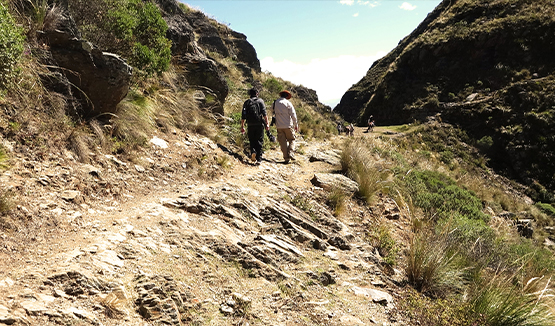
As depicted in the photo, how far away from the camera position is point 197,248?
3711mm

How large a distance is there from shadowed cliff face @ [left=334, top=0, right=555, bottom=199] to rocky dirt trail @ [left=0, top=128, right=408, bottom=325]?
108 feet

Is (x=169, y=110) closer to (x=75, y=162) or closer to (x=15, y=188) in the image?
(x=75, y=162)

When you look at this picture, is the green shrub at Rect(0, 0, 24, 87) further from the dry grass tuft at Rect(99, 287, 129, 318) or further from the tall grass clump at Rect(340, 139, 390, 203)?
the tall grass clump at Rect(340, 139, 390, 203)

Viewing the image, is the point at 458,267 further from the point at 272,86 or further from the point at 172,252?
the point at 272,86

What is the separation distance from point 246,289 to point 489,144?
37098 mm

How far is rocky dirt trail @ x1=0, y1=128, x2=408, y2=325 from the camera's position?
2.52 m

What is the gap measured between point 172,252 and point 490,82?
1900 inches

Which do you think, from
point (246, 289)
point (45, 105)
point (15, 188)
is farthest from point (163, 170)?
point (246, 289)

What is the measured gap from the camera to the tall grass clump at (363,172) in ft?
25.9

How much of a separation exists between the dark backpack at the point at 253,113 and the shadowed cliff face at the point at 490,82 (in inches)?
1241

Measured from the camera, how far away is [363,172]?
873 cm

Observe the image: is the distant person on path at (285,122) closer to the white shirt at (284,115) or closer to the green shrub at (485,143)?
the white shirt at (284,115)

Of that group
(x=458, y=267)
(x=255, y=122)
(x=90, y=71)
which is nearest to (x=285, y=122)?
(x=255, y=122)

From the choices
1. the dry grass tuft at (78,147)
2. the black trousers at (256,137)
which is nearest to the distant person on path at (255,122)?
the black trousers at (256,137)
